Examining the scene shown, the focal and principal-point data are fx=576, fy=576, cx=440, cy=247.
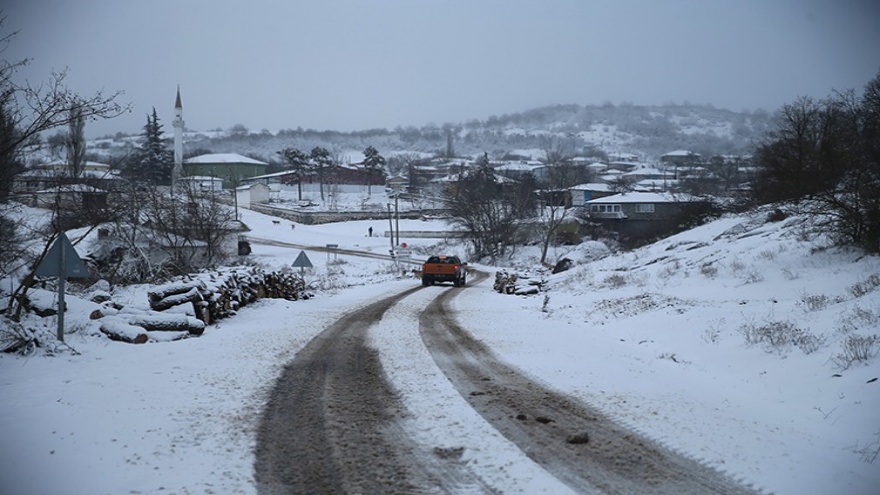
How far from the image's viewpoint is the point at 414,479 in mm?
4840

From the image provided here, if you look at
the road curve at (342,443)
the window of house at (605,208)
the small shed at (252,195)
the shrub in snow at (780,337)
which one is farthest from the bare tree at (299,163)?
the shrub in snow at (780,337)

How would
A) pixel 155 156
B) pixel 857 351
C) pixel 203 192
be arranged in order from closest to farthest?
pixel 857 351 < pixel 203 192 < pixel 155 156

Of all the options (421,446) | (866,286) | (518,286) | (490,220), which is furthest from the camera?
(490,220)

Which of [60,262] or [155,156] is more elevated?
[155,156]

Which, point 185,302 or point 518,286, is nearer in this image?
point 185,302

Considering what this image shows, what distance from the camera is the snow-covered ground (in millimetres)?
5039

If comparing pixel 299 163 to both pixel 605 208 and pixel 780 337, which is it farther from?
pixel 780 337

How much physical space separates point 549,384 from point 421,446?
3065 millimetres

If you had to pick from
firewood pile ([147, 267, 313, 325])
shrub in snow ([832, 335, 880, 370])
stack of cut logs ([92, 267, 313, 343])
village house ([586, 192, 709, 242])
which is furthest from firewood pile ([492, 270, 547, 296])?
village house ([586, 192, 709, 242])

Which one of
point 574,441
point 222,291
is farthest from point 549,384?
point 222,291

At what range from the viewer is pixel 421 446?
5582mm

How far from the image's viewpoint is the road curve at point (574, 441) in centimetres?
479

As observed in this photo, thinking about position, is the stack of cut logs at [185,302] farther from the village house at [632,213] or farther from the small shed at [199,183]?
the village house at [632,213]

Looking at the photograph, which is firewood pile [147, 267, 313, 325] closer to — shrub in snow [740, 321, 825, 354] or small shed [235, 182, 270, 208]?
shrub in snow [740, 321, 825, 354]
